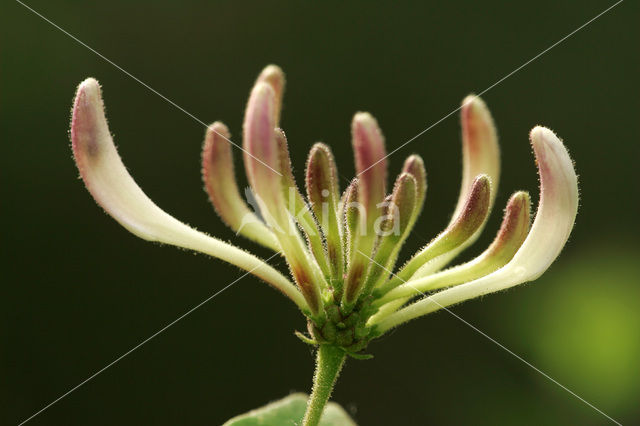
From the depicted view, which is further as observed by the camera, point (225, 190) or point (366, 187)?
point (225, 190)

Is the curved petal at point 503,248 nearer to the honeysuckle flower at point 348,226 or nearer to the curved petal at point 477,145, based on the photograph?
the honeysuckle flower at point 348,226

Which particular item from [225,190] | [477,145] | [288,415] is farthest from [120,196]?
[477,145]

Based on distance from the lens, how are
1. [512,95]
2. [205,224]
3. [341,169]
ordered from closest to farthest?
[341,169]
[205,224]
[512,95]

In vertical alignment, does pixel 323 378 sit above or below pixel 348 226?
below

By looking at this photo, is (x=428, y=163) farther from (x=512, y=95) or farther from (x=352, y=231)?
(x=352, y=231)

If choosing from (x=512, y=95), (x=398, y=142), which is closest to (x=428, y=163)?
(x=398, y=142)

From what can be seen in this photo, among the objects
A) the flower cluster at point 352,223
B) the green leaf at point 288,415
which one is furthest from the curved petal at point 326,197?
the green leaf at point 288,415

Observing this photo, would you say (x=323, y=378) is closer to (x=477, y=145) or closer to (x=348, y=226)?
(x=348, y=226)
